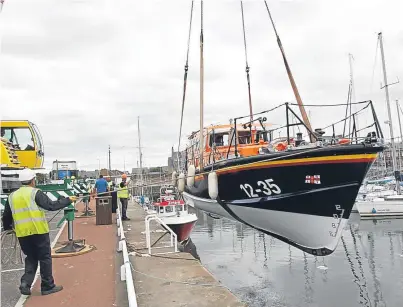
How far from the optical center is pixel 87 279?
500 cm

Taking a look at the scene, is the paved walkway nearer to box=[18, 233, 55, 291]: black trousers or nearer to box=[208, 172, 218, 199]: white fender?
box=[18, 233, 55, 291]: black trousers

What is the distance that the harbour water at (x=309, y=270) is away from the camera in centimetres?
857

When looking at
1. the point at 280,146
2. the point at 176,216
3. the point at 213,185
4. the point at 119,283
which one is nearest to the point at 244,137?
the point at 213,185

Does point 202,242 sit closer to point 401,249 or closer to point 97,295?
point 401,249

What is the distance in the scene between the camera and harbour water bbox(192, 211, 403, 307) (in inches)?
337

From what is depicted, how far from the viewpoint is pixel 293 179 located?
6344mm

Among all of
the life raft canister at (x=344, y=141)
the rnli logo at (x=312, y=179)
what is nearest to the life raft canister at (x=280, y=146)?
the rnli logo at (x=312, y=179)

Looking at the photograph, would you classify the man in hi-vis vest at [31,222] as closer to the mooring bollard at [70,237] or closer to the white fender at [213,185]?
the mooring bollard at [70,237]

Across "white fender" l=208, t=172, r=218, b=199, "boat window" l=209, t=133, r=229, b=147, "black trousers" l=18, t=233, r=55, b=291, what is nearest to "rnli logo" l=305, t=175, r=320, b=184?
"white fender" l=208, t=172, r=218, b=199

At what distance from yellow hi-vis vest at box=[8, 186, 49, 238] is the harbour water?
18.5 feet

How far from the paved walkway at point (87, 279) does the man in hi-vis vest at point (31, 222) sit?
25 cm

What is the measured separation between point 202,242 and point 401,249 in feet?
26.6

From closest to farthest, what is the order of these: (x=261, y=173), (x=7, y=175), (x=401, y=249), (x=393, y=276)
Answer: (x=261, y=173) → (x=7, y=175) → (x=393, y=276) → (x=401, y=249)

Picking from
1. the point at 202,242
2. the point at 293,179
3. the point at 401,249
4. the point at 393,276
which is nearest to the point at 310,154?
the point at 293,179
